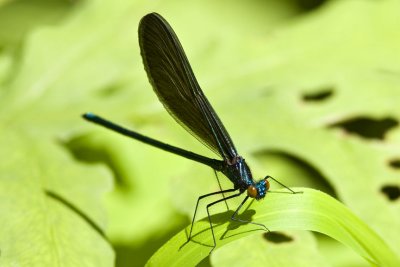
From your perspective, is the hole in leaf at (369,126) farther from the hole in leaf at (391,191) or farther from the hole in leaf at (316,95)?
the hole in leaf at (391,191)

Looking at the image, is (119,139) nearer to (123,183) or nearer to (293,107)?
(123,183)

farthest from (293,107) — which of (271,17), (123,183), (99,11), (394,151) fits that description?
(271,17)

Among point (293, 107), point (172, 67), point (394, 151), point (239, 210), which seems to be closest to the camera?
point (239, 210)

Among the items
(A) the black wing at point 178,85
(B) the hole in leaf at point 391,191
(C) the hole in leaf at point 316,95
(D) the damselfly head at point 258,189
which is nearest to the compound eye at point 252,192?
(D) the damselfly head at point 258,189

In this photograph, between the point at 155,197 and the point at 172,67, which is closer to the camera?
the point at 172,67

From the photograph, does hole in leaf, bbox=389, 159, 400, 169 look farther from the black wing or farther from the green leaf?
the green leaf
